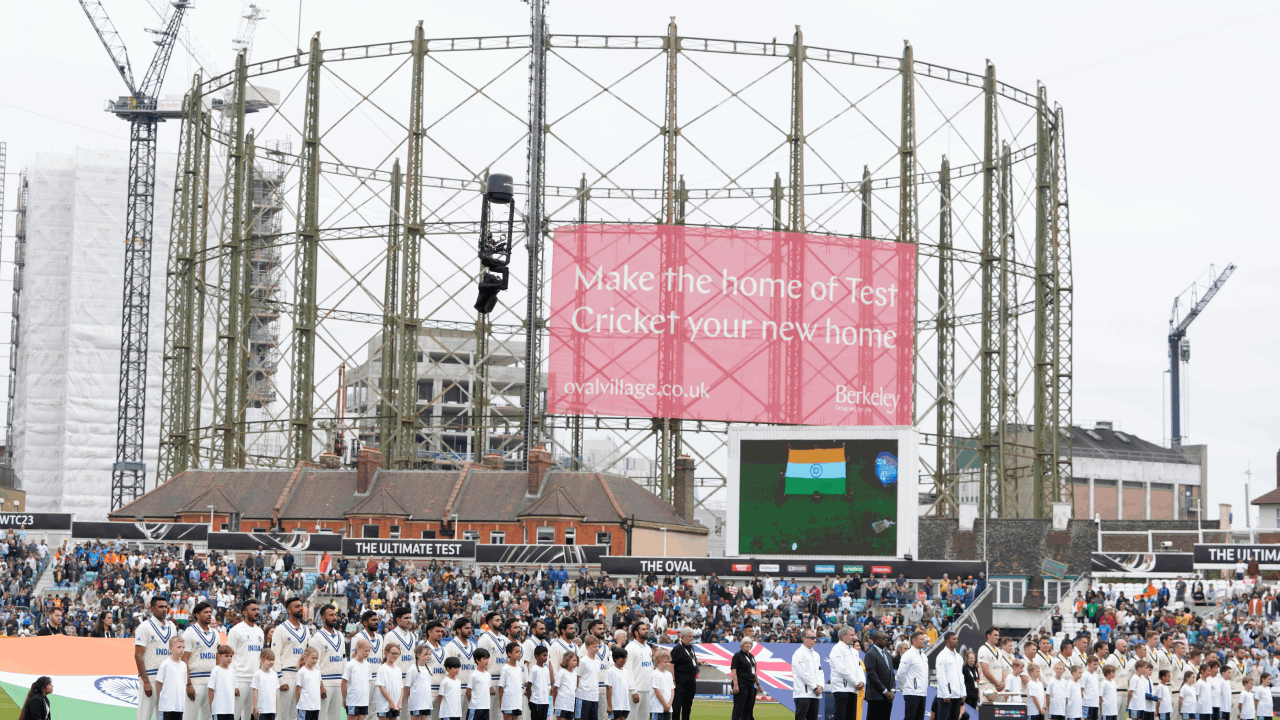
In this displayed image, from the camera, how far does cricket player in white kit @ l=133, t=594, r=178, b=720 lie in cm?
1567

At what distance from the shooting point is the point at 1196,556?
127 feet

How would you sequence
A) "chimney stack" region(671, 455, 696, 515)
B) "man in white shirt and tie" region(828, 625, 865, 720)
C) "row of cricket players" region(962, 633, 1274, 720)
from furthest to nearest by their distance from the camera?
1. "chimney stack" region(671, 455, 696, 515)
2. "row of cricket players" region(962, 633, 1274, 720)
3. "man in white shirt and tie" region(828, 625, 865, 720)

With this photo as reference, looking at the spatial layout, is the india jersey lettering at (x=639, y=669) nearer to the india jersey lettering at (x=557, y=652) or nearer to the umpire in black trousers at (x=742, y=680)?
the india jersey lettering at (x=557, y=652)

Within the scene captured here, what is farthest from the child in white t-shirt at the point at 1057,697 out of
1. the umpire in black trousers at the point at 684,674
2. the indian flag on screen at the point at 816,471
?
the indian flag on screen at the point at 816,471

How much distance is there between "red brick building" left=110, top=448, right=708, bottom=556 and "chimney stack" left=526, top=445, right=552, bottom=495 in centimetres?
3

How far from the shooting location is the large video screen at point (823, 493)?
41656 millimetres

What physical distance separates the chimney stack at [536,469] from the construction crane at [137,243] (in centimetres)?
2037

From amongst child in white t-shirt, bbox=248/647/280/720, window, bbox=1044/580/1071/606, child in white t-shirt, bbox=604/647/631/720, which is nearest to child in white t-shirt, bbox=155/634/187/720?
child in white t-shirt, bbox=248/647/280/720

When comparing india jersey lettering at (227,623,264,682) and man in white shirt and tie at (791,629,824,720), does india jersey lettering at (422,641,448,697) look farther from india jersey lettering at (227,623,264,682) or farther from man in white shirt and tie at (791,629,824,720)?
man in white shirt and tie at (791,629,824,720)

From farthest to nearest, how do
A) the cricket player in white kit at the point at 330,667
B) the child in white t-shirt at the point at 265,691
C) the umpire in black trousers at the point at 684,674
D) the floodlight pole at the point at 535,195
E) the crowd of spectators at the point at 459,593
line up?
1. the floodlight pole at the point at 535,195
2. the crowd of spectators at the point at 459,593
3. the umpire in black trousers at the point at 684,674
4. the cricket player in white kit at the point at 330,667
5. the child in white t-shirt at the point at 265,691

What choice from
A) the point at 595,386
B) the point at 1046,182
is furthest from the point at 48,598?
the point at 1046,182

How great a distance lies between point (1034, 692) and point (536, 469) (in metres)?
30.9

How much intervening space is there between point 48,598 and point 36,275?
38.6m

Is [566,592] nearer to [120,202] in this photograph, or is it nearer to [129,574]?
[129,574]
